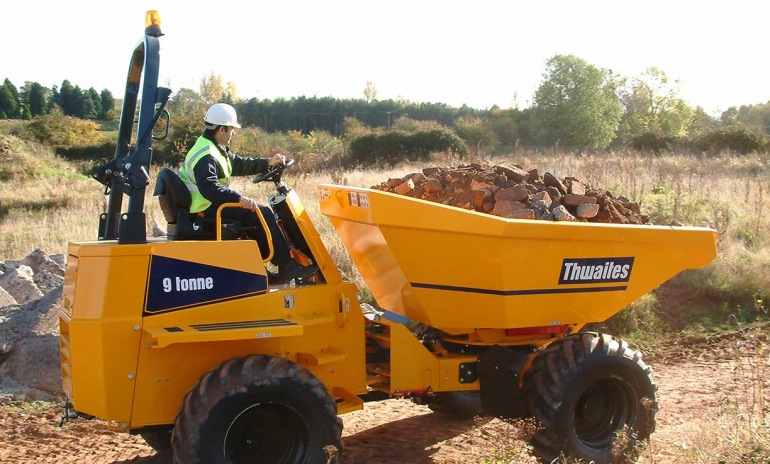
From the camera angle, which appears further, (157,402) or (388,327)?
(388,327)

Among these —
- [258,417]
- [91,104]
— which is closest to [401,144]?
[91,104]

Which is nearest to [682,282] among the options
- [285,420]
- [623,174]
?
[623,174]

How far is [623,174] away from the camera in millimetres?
13742

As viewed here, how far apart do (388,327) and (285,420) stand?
1.00 metres

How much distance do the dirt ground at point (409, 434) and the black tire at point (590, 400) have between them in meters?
0.18

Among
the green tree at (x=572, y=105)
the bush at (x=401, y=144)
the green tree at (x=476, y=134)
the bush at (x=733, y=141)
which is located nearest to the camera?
the bush at (x=733, y=141)

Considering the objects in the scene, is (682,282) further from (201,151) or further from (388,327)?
(201,151)

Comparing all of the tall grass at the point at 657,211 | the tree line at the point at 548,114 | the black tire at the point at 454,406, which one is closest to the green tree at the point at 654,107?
the tree line at the point at 548,114

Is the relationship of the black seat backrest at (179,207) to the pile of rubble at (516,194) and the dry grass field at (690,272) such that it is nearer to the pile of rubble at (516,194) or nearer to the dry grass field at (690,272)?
the pile of rubble at (516,194)

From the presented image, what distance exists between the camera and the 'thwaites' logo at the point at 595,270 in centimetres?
506

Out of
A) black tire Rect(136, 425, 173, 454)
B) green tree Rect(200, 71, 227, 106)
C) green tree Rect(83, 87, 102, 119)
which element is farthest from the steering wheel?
green tree Rect(200, 71, 227, 106)

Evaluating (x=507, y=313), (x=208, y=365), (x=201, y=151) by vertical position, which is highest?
(x=201, y=151)

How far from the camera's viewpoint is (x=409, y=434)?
5.93 meters

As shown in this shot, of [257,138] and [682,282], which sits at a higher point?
[257,138]
